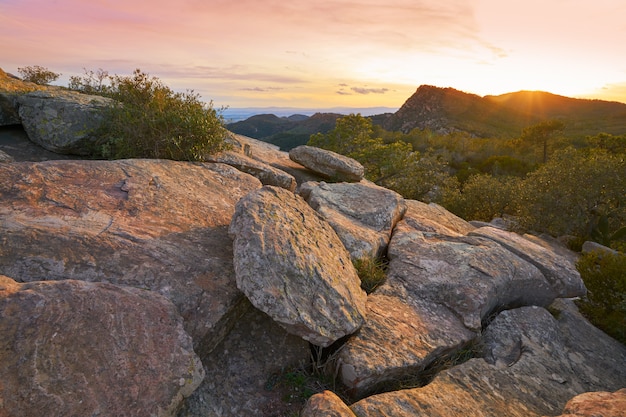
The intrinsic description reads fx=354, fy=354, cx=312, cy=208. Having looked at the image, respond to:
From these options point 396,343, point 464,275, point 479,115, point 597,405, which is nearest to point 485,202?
point 464,275

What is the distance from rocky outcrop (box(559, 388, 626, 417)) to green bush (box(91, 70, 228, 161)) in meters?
9.77

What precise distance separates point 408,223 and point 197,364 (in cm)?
836

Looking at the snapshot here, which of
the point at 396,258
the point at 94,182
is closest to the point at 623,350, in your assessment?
the point at 396,258

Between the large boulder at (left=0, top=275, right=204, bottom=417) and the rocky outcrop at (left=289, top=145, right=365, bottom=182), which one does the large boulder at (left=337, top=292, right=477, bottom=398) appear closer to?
the large boulder at (left=0, top=275, right=204, bottom=417)

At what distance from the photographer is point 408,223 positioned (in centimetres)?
1141

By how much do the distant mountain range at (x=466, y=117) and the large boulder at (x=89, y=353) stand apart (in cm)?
11201

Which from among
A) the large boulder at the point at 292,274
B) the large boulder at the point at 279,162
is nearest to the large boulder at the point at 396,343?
Result: the large boulder at the point at 292,274

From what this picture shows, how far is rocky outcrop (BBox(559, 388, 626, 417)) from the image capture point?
523 cm

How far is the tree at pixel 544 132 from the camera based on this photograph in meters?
56.9

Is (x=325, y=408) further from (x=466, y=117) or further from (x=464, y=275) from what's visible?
(x=466, y=117)

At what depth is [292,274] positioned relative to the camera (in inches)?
233

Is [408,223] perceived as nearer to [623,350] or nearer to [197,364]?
[623,350]

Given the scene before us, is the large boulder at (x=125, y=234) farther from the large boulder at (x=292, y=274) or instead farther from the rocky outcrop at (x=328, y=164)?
the rocky outcrop at (x=328, y=164)

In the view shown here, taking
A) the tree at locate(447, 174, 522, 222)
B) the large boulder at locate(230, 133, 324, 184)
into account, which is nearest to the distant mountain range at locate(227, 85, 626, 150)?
the tree at locate(447, 174, 522, 222)
